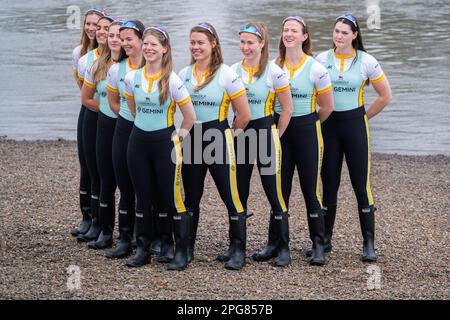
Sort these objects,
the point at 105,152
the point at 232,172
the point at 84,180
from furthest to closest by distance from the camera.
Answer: the point at 84,180 → the point at 105,152 → the point at 232,172

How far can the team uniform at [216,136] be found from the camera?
703 centimetres

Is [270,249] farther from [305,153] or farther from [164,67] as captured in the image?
[164,67]

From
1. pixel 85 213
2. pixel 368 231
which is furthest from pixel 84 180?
pixel 368 231

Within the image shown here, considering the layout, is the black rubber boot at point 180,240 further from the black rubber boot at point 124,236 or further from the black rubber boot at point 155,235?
the black rubber boot at point 124,236

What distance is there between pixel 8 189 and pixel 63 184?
721mm

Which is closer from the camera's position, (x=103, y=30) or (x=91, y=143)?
(x=103, y=30)

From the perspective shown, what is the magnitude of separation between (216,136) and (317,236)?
135 cm

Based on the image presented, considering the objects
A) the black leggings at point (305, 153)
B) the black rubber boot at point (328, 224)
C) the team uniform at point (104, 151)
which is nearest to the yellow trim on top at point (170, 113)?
the team uniform at point (104, 151)

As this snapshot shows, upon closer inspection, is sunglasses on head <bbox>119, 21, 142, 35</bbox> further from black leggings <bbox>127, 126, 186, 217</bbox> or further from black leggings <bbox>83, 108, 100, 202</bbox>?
black leggings <bbox>83, 108, 100, 202</bbox>

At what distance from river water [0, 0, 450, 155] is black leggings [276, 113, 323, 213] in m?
7.55

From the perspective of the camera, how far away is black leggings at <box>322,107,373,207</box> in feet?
24.6

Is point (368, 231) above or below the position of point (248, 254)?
above

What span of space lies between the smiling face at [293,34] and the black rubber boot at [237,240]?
4.82 feet

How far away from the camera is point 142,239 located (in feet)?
24.4
